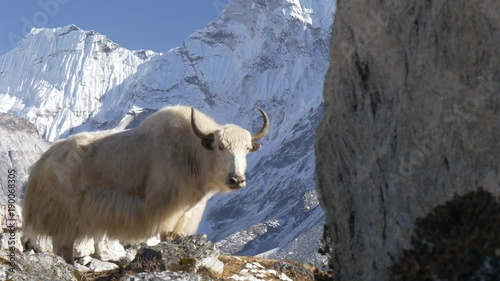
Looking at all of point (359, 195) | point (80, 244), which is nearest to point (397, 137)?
point (359, 195)

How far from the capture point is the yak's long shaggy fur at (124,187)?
11883 mm

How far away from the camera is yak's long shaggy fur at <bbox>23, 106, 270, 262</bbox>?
11883 millimetres

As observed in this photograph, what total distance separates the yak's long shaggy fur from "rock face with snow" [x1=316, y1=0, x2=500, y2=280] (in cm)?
532

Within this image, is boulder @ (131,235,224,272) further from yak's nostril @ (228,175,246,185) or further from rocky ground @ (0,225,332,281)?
yak's nostril @ (228,175,246,185)

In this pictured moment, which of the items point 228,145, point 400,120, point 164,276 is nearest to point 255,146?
point 228,145

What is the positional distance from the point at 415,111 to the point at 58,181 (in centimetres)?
785

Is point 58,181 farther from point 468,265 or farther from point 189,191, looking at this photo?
point 468,265

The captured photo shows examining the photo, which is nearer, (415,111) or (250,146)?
(415,111)

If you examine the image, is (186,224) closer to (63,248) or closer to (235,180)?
(235,180)

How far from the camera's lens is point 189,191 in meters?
11.9

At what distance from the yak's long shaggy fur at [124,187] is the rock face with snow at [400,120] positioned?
17.5ft

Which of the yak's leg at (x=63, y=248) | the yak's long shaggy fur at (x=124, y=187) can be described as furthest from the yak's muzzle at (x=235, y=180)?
the yak's leg at (x=63, y=248)

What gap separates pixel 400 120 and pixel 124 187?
7149 mm

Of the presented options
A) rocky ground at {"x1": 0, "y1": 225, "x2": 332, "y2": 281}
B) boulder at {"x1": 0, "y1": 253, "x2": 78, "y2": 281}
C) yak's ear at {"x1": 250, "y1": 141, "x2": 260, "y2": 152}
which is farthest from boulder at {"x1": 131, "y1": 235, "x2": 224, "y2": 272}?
yak's ear at {"x1": 250, "y1": 141, "x2": 260, "y2": 152}
